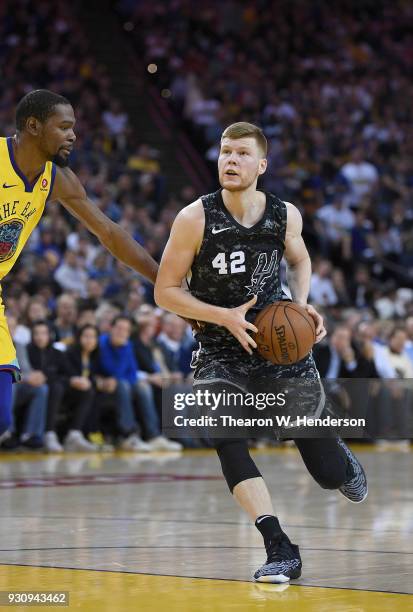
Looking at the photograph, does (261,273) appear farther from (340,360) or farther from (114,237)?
(340,360)

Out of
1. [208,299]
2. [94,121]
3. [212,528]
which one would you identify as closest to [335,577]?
[208,299]

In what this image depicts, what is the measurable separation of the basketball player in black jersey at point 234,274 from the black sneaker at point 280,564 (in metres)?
0.26

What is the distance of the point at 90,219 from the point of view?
5984 mm

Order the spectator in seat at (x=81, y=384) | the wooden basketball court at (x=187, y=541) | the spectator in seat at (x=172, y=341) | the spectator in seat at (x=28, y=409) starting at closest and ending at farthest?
the wooden basketball court at (x=187, y=541) → the spectator in seat at (x=28, y=409) → the spectator in seat at (x=81, y=384) → the spectator in seat at (x=172, y=341)

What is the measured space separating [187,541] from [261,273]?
175 centimetres


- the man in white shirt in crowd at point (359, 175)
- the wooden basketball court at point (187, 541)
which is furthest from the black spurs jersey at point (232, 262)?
the man in white shirt in crowd at point (359, 175)

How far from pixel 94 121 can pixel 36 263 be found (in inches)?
232

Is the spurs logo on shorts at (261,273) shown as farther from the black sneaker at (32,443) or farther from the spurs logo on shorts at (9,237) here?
the black sneaker at (32,443)

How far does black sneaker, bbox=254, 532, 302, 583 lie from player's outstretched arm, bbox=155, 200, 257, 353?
0.86 metres

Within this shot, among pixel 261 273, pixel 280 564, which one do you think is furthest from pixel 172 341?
pixel 280 564

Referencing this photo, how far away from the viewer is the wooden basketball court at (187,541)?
4809 millimetres

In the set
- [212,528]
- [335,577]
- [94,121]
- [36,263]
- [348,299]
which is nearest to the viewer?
[335,577]

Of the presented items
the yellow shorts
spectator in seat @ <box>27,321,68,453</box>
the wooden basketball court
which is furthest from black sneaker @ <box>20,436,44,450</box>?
the yellow shorts

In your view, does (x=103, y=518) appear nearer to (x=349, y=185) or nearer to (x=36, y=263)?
(x=36, y=263)
